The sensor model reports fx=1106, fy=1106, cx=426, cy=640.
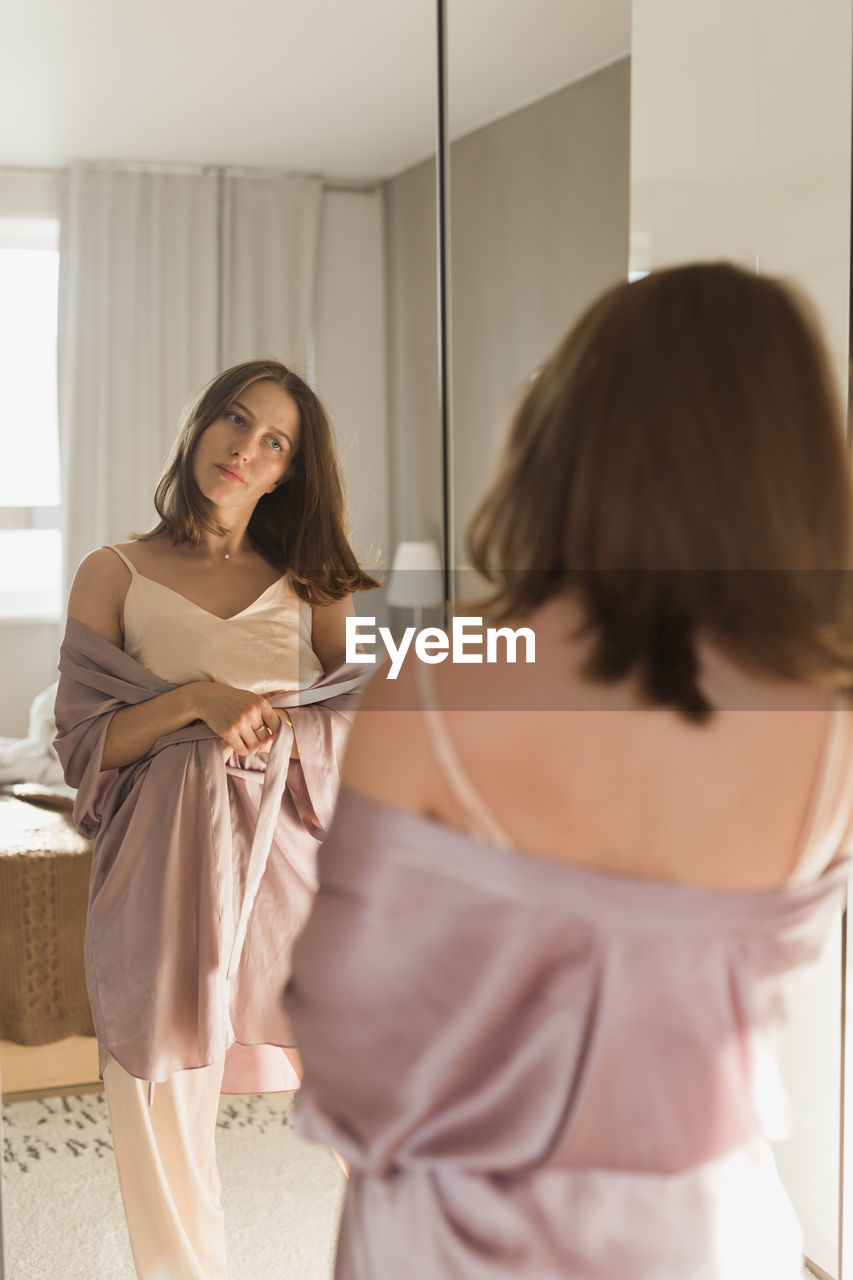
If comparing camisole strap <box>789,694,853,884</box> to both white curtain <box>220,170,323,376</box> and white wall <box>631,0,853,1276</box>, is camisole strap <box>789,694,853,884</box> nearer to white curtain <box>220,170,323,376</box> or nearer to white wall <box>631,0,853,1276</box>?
white curtain <box>220,170,323,376</box>

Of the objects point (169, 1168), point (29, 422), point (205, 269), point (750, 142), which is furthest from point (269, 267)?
point (169, 1168)

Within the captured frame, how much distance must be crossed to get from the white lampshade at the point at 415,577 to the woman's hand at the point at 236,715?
219 millimetres

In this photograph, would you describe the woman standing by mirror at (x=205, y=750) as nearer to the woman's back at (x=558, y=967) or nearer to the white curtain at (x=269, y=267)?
the white curtain at (x=269, y=267)

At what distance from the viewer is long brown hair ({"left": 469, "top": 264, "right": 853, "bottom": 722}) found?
71cm

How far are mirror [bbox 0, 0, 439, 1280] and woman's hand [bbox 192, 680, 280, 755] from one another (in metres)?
0.18

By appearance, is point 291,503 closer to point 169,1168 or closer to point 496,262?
point 496,262

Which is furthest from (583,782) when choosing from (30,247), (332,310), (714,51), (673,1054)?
(714,51)

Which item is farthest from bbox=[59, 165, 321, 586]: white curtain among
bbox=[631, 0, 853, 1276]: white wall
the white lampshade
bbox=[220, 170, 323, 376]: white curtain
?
bbox=[631, 0, 853, 1276]: white wall

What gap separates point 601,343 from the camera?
0.75 metres

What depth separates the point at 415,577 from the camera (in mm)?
1421

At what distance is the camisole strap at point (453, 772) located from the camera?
27.4 inches

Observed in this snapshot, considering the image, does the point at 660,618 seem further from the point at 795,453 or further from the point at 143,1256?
the point at 143,1256

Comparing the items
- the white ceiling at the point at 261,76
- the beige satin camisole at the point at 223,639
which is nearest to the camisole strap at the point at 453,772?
the beige satin camisole at the point at 223,639

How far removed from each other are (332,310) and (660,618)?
0.79 m
